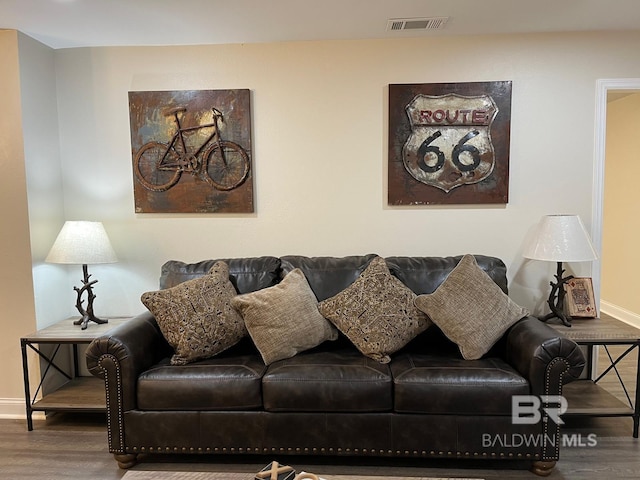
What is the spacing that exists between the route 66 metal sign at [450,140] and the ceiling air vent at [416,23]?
428mm

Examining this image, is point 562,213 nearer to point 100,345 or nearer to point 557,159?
point 557,159

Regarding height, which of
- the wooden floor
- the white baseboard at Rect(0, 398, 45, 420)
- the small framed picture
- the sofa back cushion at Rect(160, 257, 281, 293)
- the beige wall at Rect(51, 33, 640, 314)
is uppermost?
the beige wall at Rect(51, 33, 640, 314)

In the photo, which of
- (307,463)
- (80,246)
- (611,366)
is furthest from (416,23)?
(307,463)

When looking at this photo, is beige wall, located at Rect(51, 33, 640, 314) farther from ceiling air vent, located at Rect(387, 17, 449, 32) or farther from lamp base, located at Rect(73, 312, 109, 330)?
lamp base, located at Rect(73, 312, 109, 330)

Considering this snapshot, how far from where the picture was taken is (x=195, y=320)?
8.18 ft

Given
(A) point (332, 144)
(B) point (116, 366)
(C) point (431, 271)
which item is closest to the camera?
(B) point (116, 366)

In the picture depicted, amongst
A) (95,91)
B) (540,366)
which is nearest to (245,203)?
(95,91)

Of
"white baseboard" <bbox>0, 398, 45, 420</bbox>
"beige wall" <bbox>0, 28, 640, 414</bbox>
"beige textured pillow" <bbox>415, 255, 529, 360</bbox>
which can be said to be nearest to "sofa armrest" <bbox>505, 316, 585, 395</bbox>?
"beige textured pillow" <bbox>415, 255, 529, 360</bbox>

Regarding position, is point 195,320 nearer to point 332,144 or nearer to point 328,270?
point 328,270

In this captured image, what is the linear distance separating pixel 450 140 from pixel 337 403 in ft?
6.10

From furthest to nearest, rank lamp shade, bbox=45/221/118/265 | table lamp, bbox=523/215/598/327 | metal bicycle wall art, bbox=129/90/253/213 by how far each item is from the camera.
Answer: metal bicycle wall art, bbox=129/90/253/213 → lamp shade, bbox=45/221/118/265 → table lamp, bbox=523/215/598/327

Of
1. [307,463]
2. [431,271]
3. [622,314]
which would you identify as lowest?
[307,463]

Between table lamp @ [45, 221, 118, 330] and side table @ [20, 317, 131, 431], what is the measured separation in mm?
99

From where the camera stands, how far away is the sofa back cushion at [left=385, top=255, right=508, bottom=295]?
2.80 m
